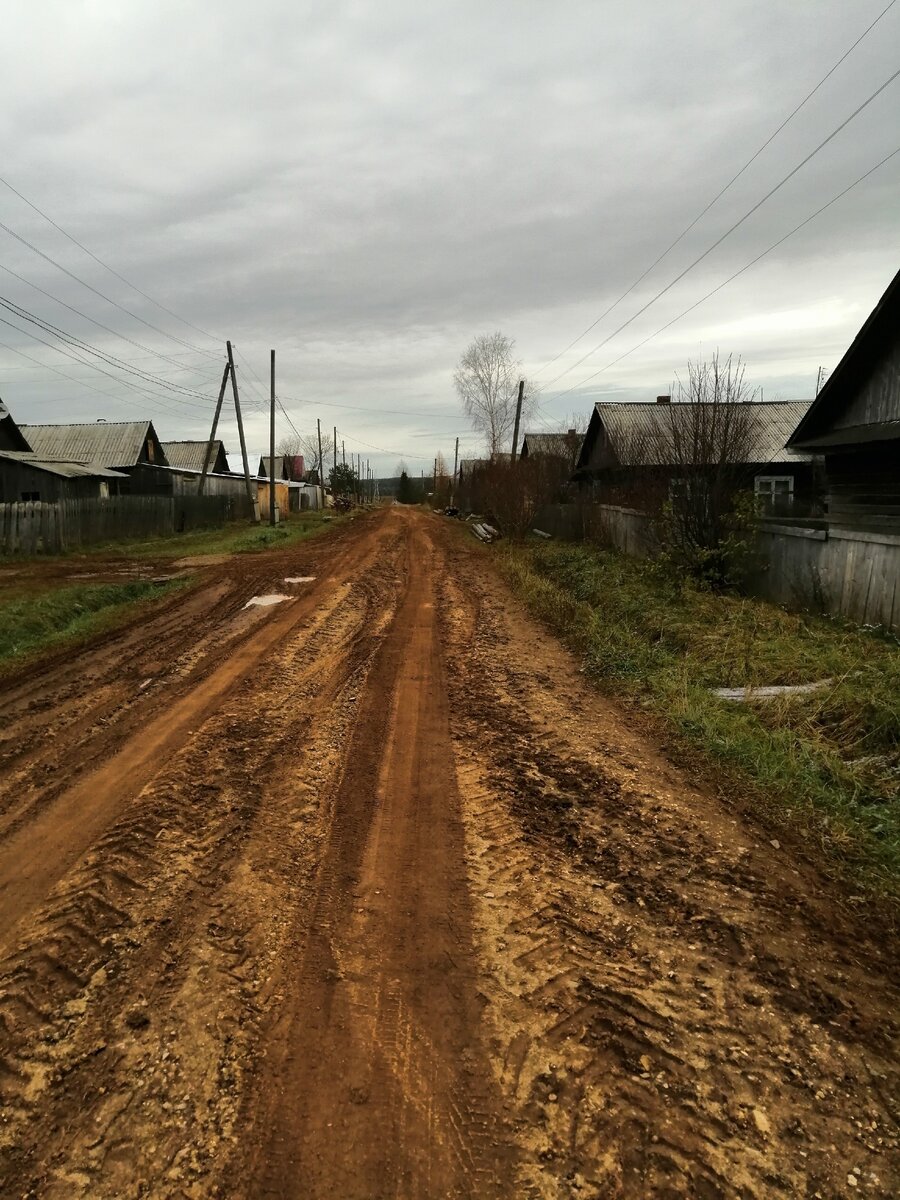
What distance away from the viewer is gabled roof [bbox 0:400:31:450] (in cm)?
2793

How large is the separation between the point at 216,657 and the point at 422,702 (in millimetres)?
3212

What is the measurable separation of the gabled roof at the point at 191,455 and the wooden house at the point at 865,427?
48324 millimetres

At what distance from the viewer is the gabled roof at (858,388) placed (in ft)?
32.7

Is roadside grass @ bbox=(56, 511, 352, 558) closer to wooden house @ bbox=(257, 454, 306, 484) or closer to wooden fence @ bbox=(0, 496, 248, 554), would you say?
wooden fence @ bbox=(0, 496, 248, 554)

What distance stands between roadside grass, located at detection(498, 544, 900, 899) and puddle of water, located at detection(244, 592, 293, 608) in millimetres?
4798

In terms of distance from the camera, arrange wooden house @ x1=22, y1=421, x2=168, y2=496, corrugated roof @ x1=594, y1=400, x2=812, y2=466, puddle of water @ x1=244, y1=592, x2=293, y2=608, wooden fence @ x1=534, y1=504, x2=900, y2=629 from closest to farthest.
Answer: wooden fence @ x1=534, y1=504, x2=900, y2=629 < puddle of water @ x1=244, y1=592, x2=293, y2=608 < corrugated roof @ x1=594, y1=400, x2=812, y2=466 < wooden house @ x1=22, y1=421, x2=168, y2=496

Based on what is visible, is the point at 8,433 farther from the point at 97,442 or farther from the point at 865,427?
the point at 865,427

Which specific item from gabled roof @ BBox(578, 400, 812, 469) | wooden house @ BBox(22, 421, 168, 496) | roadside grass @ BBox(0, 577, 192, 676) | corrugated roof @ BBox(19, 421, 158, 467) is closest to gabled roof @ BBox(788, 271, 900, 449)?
gabled roof @ BBox(578, 400, 812, 469)

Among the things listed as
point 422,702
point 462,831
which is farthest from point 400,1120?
point 422,702

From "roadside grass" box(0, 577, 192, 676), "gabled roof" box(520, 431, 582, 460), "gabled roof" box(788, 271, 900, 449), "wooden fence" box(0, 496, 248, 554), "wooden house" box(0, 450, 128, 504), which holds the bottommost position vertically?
"roadside grass" box(0, 577, 192, 676)

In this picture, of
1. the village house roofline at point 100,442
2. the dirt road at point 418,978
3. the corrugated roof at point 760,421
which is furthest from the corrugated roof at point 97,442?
the dirt road at point 418,978

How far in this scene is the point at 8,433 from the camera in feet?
96.4

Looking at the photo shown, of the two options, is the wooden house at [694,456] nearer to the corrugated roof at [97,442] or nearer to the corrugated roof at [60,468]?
the corrugated roof at [60,468]

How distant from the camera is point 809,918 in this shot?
3430 mm
